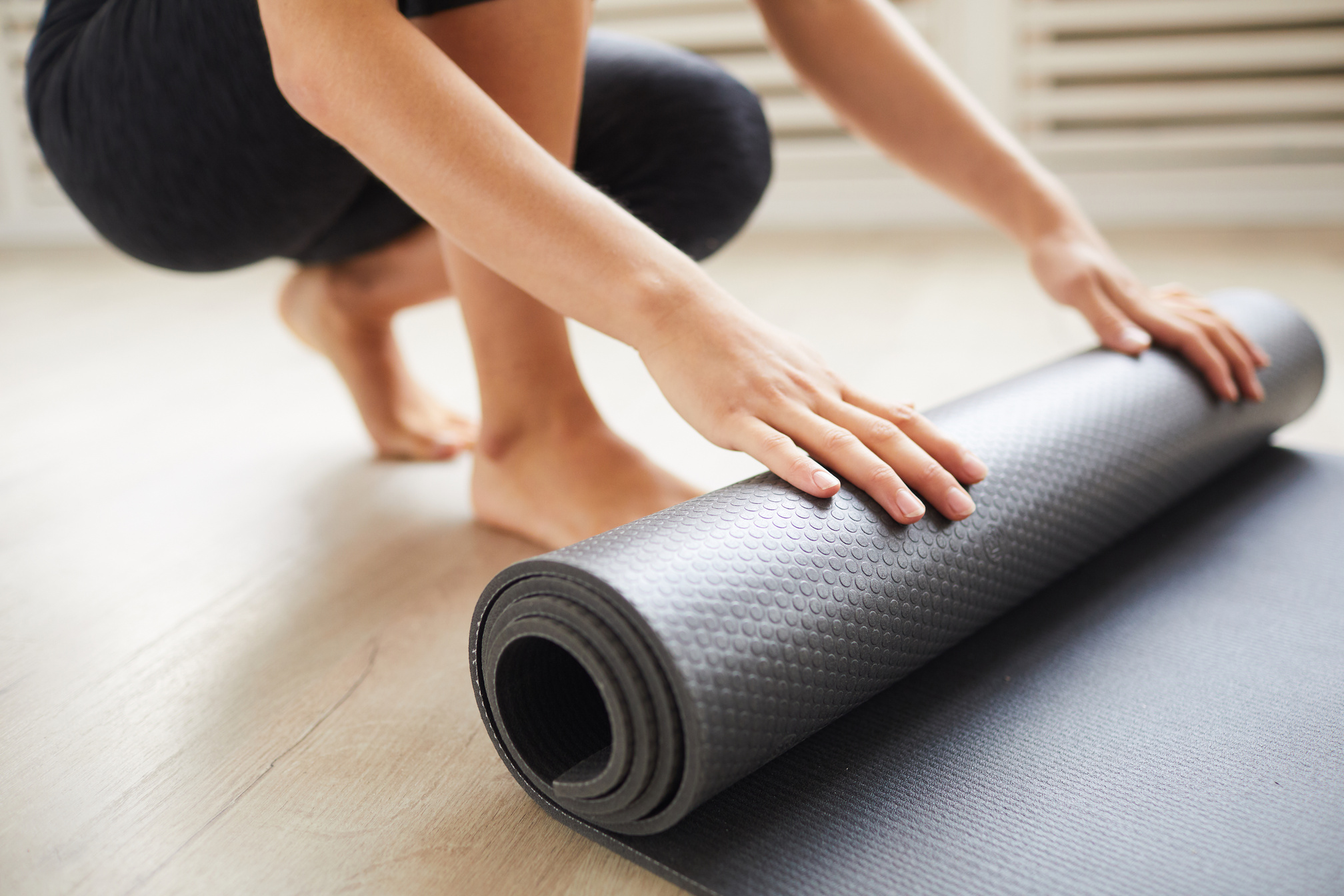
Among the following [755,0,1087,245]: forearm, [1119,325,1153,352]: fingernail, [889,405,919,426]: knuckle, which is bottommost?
[1119,325,1153,352]: fingernail

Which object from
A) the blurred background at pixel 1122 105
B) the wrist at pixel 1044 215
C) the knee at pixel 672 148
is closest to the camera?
the wrist at pixel 1044 215

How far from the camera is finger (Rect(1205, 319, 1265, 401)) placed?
106cm

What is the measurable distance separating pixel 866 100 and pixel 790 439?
629 mm

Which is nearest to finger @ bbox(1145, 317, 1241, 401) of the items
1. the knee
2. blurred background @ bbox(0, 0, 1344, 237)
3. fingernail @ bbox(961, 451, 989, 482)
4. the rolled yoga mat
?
the rolled yoga mat

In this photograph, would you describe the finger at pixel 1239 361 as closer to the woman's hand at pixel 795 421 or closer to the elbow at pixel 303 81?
the woman's hand at pixel 795 421

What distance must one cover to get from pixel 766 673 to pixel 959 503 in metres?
0.22

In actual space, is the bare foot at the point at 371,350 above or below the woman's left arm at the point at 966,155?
below

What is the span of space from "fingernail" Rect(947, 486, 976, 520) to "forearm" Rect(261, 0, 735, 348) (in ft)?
0.67

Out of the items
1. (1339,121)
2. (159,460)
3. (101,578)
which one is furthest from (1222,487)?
(1339,121)

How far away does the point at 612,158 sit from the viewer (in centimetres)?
128

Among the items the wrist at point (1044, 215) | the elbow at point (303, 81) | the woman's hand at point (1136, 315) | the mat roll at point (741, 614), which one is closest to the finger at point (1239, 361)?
the woman's hand at point (1136, 315)

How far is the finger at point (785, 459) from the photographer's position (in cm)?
70

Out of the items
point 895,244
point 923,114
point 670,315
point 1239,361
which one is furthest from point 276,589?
point 895,244

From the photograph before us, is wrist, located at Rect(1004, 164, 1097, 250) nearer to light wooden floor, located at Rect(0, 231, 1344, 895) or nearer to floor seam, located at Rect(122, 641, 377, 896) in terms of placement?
light wooden floor, located at Rect(0, 231, 1344, 895)
